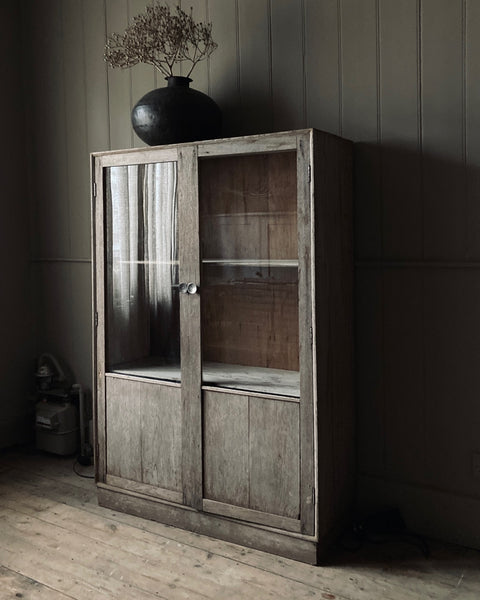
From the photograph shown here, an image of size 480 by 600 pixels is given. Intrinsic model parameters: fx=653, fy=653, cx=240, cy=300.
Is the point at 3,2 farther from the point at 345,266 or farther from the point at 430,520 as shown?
the point at 430,520

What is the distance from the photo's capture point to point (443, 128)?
8.09 ft

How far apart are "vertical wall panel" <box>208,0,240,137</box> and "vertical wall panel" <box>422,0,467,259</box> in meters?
0.87

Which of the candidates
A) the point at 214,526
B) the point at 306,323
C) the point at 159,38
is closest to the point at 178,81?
the point at 159,38

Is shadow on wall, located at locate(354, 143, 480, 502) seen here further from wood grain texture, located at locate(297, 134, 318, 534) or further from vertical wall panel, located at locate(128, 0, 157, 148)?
vertical wall panel, located at locate(128, 0, 157, 148)

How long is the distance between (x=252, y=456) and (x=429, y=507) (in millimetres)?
738

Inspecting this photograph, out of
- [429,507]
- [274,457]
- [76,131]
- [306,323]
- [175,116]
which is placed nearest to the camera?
[306,323]

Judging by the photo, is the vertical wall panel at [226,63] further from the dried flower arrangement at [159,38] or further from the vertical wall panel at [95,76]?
the vertical wall panel at [95,76]

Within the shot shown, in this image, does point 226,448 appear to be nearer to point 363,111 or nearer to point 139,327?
point 139,327

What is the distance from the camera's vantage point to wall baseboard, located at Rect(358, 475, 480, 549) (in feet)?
8.25

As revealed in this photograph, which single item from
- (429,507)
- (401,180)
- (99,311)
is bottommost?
(429,507)

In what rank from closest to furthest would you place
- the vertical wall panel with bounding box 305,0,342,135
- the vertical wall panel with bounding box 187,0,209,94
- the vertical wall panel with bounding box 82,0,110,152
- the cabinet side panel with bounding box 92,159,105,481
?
the vertical wall panel with bounding box 305,0,342,135
the cabinet side panel with bounding box 92,159,105,481
the vertical wall panel with bounding box 187,0,209,94
the vertical wall panel with bounding box 82,0,110,152

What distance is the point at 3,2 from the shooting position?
3672 millimetres

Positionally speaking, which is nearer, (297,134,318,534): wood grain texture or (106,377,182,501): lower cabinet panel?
(297,134,318,534): wood grain texture

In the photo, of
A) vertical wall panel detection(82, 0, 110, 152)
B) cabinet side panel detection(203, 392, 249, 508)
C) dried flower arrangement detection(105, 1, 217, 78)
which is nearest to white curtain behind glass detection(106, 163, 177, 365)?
cabinet side panel detection(203, 392, 249, 508)
